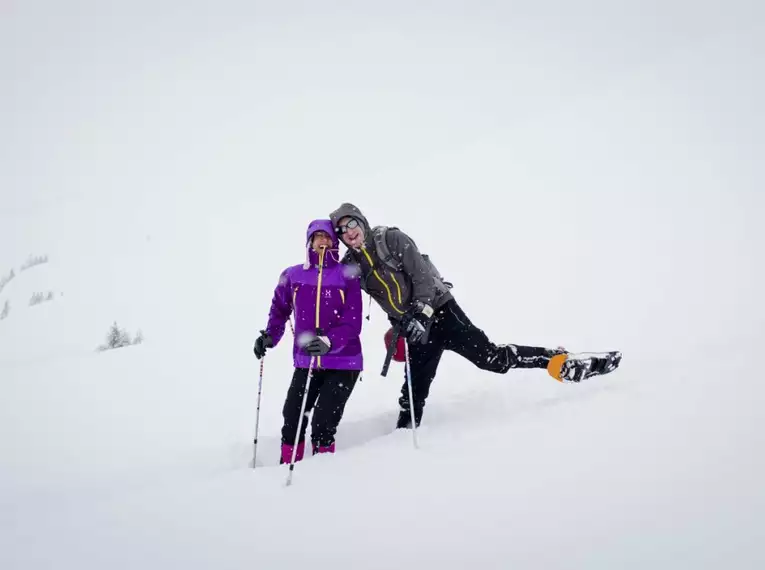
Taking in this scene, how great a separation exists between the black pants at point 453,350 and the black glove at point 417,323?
42 cm

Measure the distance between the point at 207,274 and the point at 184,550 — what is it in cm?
1329

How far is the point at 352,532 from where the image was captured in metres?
2.37

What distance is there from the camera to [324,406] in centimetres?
412

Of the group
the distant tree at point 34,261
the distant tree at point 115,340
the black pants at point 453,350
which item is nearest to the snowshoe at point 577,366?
the black pants at point 453,350

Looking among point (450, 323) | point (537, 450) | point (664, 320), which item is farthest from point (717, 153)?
point (537, 450)

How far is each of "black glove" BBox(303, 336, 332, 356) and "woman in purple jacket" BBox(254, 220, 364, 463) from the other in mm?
121

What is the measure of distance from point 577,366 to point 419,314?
1.67 meters

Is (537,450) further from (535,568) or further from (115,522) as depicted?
(115,522)

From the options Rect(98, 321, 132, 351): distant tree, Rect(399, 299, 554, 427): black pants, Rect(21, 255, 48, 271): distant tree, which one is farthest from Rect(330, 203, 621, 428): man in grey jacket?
Rect(21, 255, 48, 271): distant tree

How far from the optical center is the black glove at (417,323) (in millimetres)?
3988

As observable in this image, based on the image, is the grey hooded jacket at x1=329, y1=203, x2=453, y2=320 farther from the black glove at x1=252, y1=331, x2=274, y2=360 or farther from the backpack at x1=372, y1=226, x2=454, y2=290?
the black glove at x1=252, y1=331, x2=274, y2=360

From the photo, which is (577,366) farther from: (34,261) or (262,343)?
(34,261)

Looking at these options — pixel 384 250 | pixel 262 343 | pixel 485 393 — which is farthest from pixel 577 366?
pixel 262 343

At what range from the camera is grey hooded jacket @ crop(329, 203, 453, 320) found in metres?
4.14
